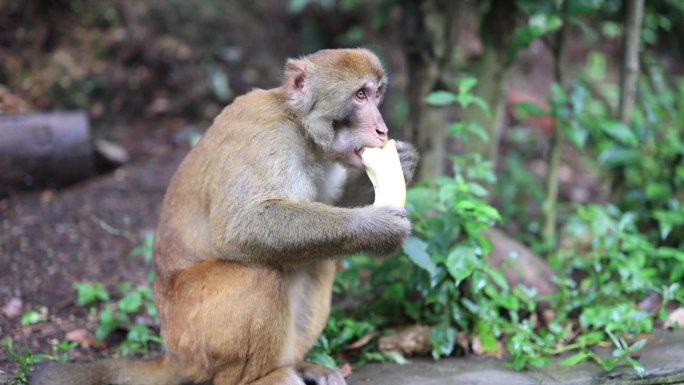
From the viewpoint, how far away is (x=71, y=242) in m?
6.66

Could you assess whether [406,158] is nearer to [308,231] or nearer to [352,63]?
[352,63]

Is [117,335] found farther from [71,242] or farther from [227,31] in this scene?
[227,31]

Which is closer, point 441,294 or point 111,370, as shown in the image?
point 111,370

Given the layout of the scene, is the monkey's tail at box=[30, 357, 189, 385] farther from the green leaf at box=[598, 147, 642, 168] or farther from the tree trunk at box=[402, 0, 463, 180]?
the green leaf at box=[598, 147, 642, 168]

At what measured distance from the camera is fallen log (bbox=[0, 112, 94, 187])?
7.23 metres

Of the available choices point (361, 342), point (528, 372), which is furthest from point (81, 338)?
point (528, 372)

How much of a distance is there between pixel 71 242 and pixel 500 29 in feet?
13.9

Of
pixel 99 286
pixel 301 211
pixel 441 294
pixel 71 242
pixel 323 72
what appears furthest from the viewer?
pixel 71 242

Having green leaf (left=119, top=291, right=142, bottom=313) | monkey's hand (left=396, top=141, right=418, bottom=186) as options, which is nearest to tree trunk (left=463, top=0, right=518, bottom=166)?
monkey's hand (left=396, top=141, right=418, bottom=186)

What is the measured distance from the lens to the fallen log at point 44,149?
723cm

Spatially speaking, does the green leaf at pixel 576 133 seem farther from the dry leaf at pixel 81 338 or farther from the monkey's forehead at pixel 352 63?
the dry leaf at pixel 81 338

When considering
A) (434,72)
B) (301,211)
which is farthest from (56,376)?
(434,72)

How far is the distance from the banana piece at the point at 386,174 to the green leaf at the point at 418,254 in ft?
1.83

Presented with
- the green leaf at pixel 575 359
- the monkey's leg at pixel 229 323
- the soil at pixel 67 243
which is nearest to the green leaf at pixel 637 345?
the green leaf at pixel 575 359
